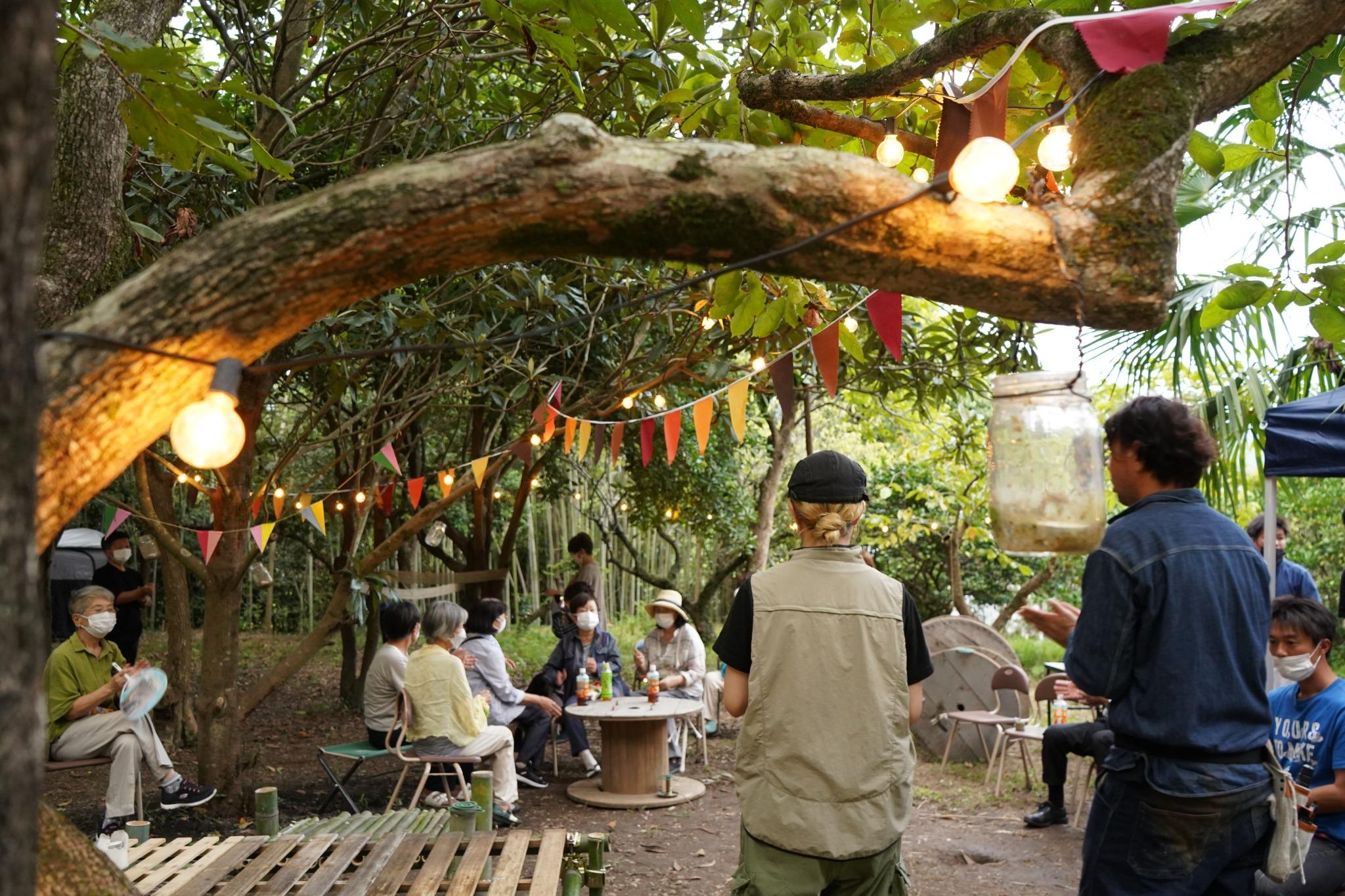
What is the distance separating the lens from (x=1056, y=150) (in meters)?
1.98

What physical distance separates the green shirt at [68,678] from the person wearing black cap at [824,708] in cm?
427

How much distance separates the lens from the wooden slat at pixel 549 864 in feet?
9.62

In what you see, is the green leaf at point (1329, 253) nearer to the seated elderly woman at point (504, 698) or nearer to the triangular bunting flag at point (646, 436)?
the triangular bunting flag at point (646, 436)

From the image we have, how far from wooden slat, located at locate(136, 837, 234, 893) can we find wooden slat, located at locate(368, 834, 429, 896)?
0.57m

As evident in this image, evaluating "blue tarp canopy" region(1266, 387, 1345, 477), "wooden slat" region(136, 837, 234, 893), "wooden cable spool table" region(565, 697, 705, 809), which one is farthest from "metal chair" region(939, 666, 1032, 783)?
"wooden slat" region(136, 837, 234, 893)

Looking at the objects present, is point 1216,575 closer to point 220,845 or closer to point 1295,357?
point 220,845

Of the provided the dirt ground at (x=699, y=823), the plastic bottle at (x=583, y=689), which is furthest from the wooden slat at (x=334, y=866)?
the plastic bottle at (x=583, y=689)

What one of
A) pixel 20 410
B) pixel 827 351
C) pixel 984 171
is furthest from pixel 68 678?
pixel 984 171

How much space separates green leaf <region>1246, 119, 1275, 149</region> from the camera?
2584mm

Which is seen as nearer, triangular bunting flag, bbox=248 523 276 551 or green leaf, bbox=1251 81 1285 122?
green leaf, bbox=1251 81 1285 122

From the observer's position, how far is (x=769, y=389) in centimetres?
744

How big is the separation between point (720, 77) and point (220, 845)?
2926mm

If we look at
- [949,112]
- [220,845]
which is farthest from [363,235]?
[220,845]

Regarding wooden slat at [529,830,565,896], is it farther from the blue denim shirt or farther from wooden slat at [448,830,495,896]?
the blue denim shirt
